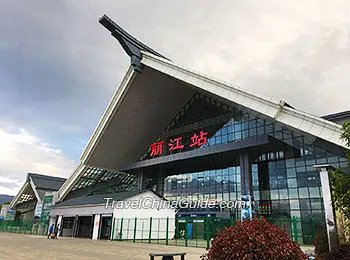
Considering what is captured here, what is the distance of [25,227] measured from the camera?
4138 cm

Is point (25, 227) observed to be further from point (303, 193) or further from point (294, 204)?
point (303, 193)

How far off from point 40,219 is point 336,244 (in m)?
39.6

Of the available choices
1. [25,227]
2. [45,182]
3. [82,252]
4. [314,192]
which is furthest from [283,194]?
[45,182]

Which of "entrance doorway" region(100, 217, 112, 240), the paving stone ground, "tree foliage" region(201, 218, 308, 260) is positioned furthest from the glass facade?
"tree foliage" region(201, 218, 308, 260)

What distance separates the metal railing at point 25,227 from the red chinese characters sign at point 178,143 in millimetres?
17101

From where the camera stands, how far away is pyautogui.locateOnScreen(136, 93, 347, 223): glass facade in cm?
2597

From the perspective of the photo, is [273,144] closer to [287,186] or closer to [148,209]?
[287,186]

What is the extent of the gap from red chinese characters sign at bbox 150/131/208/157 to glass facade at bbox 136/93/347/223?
1.53ft

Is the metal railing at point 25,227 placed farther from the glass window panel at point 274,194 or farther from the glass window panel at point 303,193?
the glass window panel at point 303,193

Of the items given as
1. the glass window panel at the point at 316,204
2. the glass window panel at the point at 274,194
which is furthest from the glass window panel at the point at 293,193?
the glass window panel at the point at 316,204

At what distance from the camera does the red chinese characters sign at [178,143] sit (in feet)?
107

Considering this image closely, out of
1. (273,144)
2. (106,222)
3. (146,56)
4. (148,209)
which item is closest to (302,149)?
(273,144)

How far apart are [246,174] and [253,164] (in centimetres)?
179

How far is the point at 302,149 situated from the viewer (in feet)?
88.0
